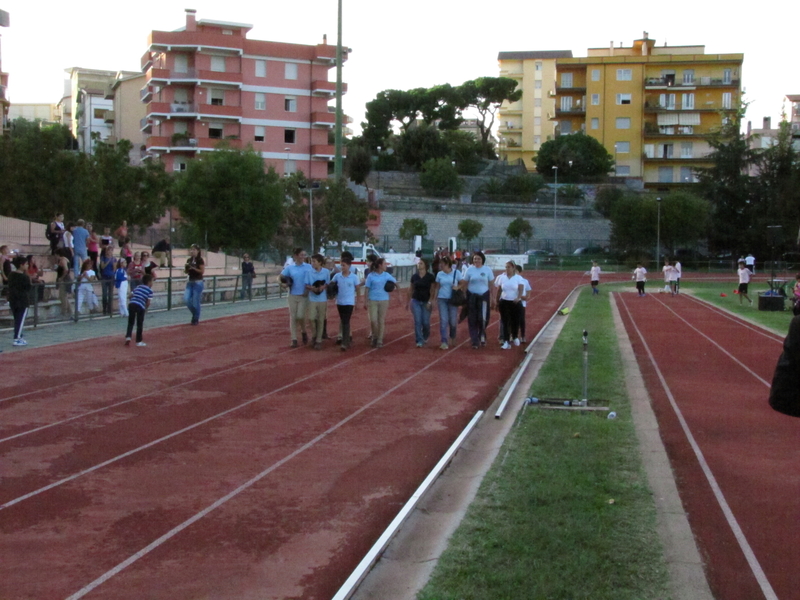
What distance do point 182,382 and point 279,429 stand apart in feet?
12.5

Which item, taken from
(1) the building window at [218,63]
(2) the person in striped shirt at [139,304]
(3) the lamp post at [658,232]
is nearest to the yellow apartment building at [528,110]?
(3) the lamp post at [658,232]

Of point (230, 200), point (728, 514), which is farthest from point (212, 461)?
point (230, 200)

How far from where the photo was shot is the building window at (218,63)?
219 feet

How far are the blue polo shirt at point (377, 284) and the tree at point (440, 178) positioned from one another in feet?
202

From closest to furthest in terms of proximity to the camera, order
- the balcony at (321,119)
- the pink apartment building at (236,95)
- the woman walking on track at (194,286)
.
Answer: the woman walking on track at (194,286) → the pink apartment building at (236,95) → the balcony at (321,119)

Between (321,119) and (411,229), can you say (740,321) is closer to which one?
(411,229)

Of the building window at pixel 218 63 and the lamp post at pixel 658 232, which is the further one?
the lamp post at pixel 658 232

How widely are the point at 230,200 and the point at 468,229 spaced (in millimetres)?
32846

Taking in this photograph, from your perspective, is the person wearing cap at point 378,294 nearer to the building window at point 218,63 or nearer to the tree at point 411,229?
the tree at point 411,229

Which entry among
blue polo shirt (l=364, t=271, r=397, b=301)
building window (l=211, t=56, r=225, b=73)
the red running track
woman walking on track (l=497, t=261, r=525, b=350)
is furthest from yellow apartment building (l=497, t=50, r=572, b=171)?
the red running track

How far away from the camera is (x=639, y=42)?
101 meters

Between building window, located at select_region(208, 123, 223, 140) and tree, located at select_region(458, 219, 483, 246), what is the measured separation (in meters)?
19.0

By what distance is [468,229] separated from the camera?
7244cm

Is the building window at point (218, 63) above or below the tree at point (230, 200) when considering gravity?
above
